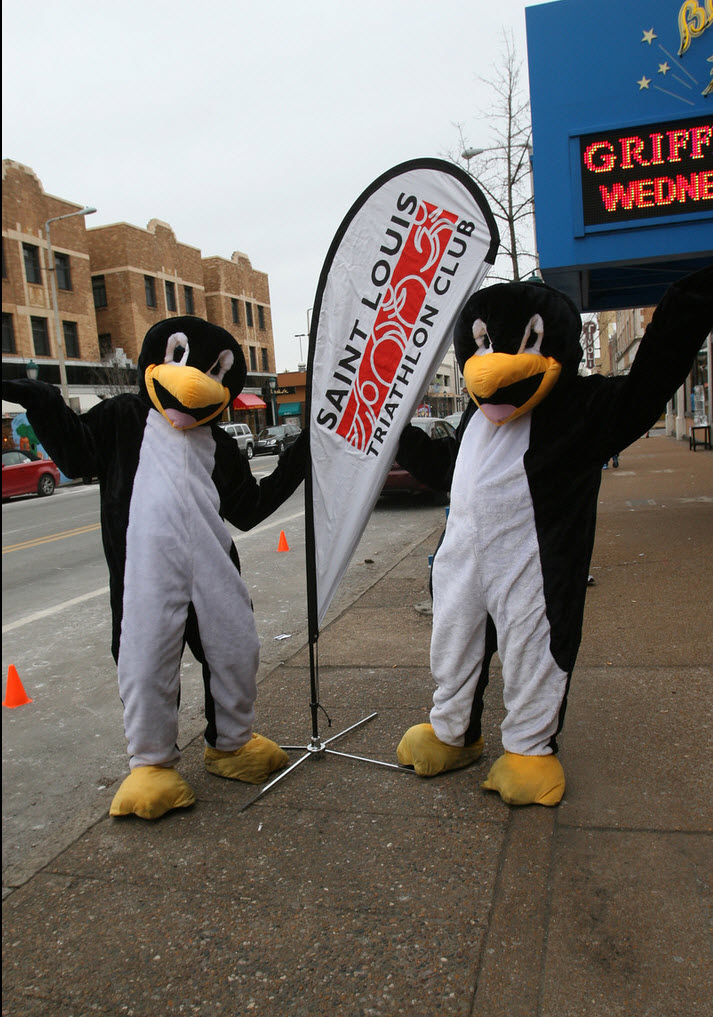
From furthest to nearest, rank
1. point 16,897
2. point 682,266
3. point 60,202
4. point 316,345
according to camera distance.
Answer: point 60,202 → point 682,266 → point 316,345 → point 16,897

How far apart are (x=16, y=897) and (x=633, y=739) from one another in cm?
245

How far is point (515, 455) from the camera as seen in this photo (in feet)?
9.29

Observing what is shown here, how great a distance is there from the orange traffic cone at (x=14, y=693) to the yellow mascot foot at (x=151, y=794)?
1.98m

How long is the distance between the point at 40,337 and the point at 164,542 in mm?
31952

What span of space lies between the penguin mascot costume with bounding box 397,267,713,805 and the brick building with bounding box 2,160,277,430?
970 inches

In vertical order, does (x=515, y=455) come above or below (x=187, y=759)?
above

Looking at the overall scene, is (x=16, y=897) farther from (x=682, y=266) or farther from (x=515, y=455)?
(x=682, y=266)

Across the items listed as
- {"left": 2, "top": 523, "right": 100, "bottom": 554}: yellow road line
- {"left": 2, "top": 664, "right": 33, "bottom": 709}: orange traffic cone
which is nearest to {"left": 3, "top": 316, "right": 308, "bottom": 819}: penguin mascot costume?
{"left": 2, "top": 664, "right": 33, "bottom": 709}: orange traffic cone

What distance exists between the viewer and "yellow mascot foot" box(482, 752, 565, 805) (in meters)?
2.78

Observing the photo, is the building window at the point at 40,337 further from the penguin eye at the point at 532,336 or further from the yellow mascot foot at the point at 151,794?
the penguin eye at the point at 532,336

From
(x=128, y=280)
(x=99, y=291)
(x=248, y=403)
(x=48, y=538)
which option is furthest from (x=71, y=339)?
(x=48, y=538)

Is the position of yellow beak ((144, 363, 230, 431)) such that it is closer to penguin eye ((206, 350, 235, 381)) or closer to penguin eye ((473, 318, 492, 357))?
penguin eye ((206, 350, 235, 381))

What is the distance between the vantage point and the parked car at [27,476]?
18875 millimetres

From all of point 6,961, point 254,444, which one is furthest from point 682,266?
point 254,444
